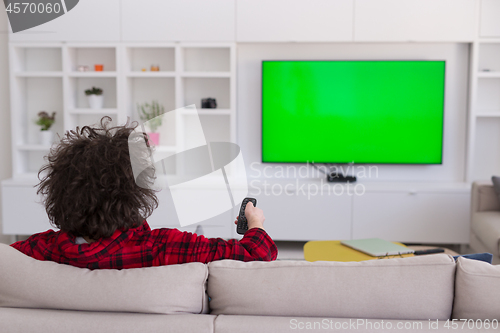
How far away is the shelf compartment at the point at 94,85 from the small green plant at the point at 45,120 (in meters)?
0.23

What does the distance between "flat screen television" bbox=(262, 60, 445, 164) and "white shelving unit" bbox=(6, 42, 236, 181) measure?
45 cm

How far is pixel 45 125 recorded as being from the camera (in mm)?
3908

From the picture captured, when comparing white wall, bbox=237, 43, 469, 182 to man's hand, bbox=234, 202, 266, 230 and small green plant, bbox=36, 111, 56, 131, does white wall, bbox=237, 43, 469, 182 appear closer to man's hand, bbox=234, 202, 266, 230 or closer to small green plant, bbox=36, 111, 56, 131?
small green plant, bbox=36, 111, 56, 131

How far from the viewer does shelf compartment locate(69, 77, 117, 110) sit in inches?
158

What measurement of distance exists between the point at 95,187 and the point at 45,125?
129 inches

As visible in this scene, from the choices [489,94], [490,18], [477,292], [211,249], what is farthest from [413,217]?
[211,249]

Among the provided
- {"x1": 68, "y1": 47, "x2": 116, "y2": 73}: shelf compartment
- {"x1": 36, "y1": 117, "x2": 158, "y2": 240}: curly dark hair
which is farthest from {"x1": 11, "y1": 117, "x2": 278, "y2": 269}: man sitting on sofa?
{"x1": 68, "y1": 47, "x2": 116, "y2": 73}: shelf compartment

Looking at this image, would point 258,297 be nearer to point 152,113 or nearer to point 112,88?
point 152,113

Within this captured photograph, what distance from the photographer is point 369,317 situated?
3.15 feet

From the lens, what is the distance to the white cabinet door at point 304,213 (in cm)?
360

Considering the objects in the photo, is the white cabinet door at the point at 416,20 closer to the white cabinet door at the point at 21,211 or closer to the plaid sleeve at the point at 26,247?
the white cabinet door at the point at 21,211

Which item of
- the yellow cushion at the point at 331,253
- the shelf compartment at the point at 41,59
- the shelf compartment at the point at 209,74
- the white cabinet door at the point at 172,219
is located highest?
the shelf compartment at the point at 41,59

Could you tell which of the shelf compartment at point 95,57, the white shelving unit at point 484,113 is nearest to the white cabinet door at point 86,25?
the shelf compartment at point 95,57

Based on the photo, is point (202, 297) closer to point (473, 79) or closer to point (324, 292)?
point (324, 292)
